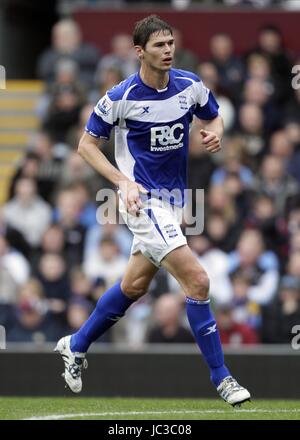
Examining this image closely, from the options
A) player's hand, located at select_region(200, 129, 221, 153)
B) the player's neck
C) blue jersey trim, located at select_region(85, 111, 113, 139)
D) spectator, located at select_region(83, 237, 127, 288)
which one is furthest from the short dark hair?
spectator, located at select_region(83, 237, 127, 288)

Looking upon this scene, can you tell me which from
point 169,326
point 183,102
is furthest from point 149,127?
point 169,326

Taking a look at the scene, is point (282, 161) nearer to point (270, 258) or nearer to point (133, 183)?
point (270, 258)

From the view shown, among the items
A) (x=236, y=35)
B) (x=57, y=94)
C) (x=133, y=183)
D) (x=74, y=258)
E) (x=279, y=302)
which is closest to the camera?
(x=133, y=183)

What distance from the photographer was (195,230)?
13227 millimetres

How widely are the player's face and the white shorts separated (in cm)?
81

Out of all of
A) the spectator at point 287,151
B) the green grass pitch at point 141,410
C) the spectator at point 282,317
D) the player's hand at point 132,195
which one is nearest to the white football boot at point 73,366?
the green grass pitch at point 141,410

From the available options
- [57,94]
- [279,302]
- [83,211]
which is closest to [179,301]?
[279,302]

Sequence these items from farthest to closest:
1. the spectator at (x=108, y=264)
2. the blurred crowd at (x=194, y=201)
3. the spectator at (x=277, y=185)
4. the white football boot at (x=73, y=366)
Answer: the spectator at (x=277, y=185), the spectator at (x=108, y=264), the blurred crowd at (x=194, y=201), the white football boot at (x=73, y=366)

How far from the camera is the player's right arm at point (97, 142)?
856 centimetres

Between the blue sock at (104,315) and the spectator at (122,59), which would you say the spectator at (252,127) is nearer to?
the spectator at (122,59)

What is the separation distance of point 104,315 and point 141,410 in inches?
25.4

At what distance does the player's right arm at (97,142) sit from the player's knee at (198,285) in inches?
20.1

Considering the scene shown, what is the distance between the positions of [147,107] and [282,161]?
5432mm

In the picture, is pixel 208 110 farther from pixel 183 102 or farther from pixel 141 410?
pixel 141 410
